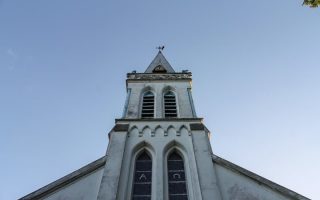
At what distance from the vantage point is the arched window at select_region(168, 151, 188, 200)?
13.5 meters

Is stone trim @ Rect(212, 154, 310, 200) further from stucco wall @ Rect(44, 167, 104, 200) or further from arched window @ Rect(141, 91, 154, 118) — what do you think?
arched window @ Rect(141, 91, 154, 118)

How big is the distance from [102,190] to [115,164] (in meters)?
1.70

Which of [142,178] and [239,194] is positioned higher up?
[142,178]

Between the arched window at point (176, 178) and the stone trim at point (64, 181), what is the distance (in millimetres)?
2812

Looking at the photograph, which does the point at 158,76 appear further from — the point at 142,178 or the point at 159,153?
the point at 142,178

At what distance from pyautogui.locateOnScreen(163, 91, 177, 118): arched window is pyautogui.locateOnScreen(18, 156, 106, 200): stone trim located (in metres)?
5.77

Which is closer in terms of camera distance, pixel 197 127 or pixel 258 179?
pixel 258 179

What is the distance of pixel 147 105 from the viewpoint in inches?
818

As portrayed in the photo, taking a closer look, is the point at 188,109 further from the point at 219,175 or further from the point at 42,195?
the point at 42,195

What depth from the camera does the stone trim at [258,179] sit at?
42.6 ft

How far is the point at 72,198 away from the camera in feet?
42.8

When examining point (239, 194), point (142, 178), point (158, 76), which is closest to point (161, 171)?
point (142, 178)

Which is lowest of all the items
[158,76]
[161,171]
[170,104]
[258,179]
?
[258,179]

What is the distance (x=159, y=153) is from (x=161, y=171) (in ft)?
3.90
